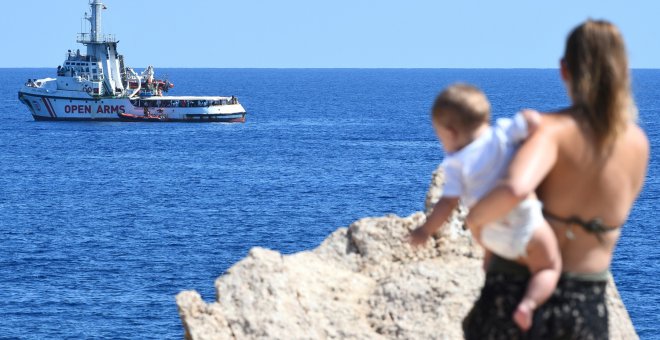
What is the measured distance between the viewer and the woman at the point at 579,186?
415 cm

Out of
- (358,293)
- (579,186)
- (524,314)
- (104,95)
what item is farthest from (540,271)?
(104,95)

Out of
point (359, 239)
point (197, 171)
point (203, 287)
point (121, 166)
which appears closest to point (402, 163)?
point (197, 171)

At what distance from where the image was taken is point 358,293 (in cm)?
704

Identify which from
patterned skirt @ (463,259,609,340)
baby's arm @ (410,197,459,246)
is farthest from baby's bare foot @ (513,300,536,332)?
baby's arm @ (410,197,459,246)

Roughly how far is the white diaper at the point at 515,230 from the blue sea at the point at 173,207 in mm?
38138

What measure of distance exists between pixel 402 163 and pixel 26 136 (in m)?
50.2

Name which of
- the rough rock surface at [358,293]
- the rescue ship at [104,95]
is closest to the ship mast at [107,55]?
the rescue ship at [104,95]

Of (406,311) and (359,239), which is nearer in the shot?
(406,311)

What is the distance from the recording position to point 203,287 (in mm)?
49875

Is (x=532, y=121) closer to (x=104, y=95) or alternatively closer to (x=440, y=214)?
(x=440, y=214)

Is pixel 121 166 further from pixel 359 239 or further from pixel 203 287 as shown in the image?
pixel 359 239

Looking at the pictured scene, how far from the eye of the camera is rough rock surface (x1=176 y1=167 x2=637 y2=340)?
262 inches

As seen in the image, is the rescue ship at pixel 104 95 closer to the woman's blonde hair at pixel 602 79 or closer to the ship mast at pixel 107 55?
the ship mast at pixel 107 55

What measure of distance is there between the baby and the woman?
0.07 meters
